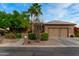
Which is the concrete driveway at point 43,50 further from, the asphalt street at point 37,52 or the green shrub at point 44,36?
the green shrub at point 44,36

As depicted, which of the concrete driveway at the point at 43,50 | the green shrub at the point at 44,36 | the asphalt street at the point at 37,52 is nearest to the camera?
the asphalt street at the point at 37,52

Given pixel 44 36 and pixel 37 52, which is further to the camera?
pixel 44 36

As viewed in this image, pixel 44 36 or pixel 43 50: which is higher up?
pixel 44 36

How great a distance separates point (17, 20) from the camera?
8.76 meters

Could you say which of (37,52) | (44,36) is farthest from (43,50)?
(44,36)

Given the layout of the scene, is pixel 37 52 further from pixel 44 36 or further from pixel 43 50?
pixel 44 36

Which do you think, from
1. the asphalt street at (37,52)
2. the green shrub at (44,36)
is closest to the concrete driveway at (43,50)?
the asphalt street at (37,52)

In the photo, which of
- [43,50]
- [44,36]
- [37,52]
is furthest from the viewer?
[44,36]

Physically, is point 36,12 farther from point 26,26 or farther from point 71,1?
point 71,1

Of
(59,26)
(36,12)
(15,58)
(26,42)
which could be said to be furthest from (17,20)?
(15,58)

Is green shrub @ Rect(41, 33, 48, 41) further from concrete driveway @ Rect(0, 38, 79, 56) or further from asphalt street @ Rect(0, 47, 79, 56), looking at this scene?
asphalt street @ Rect(0, 47, 79, 56)

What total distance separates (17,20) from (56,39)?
277 centimetres

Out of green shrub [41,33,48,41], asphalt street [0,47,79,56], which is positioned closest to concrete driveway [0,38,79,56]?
asphalt street [0,47,79,56]

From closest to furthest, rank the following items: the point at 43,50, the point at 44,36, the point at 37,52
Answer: the point at 37,52 → the point at 43,50 → the point at 44,36
